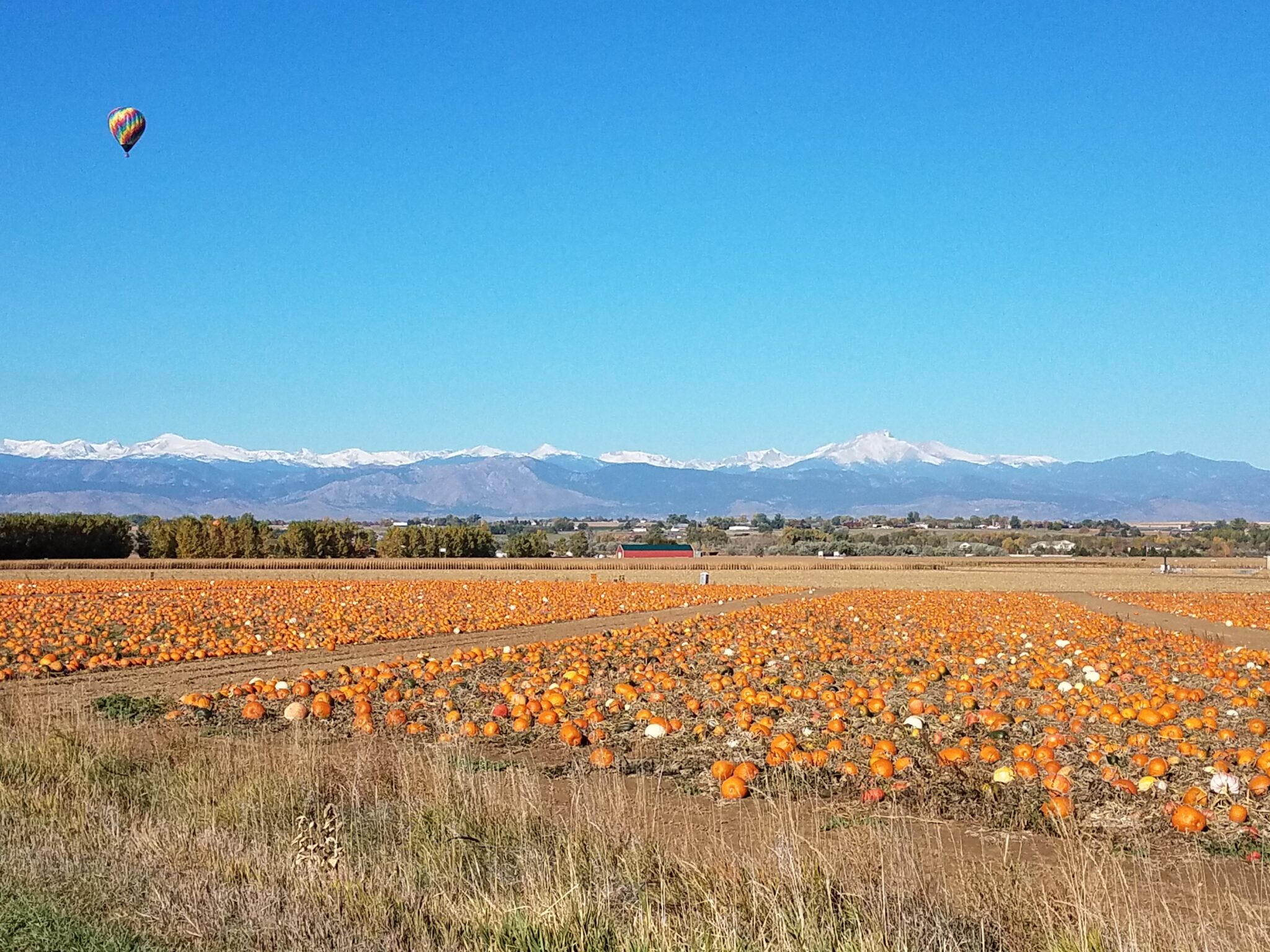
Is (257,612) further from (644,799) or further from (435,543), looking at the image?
(435,543)

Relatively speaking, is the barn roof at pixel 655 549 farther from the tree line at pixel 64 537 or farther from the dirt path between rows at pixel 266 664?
the dirt path between rows at pixel 266 664

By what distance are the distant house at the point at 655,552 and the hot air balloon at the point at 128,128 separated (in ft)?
165

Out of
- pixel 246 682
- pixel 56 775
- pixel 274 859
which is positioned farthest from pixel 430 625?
pixel 274 859

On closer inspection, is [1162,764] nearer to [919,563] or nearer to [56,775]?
[56,775]

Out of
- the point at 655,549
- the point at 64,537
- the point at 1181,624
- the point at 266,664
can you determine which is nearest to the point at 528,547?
the point at 655,549

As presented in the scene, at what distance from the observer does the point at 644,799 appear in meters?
8.15

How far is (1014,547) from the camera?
115750 mm

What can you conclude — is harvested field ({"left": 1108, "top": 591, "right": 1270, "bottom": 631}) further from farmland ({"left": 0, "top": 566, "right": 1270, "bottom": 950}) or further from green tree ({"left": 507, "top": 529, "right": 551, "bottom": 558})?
green tree ({"left": 507, "top": 529, "right": 551, "bottom": 558})

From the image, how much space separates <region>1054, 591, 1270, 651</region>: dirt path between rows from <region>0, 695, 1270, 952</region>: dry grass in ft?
49.1

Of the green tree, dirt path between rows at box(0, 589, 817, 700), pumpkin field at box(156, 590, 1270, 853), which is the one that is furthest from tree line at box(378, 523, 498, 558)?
pumpkin field at box(156, 590, 1270, 853)

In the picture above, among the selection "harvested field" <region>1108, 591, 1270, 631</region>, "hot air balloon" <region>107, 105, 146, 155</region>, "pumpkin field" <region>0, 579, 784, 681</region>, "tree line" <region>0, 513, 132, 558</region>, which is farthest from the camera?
"tree line" <region>0, 513, 132, 558</region>

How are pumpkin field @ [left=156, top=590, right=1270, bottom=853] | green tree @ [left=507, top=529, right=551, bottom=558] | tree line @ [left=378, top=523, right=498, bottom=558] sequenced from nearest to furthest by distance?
pumpkin field @ [left=156, top=590, right=1270, bottom=853], tree line @ [left=378, top=523, right=498, bottom=558], green tree @ [left=507, top=529, right=551, bottom=558]

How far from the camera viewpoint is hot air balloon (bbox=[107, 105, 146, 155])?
137 ft

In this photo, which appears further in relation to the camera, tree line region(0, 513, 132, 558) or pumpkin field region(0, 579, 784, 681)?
tree line region(0, 513, 132, 558)
